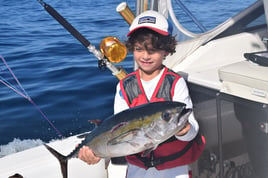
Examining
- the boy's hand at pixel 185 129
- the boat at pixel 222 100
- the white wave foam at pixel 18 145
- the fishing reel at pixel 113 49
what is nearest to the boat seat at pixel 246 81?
the boat at pixel 222 100

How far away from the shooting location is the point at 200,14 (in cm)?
379

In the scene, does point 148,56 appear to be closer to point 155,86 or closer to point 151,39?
point 151,39

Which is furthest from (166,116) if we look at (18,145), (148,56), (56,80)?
(56,80)

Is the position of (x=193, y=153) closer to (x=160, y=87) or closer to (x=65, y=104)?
(x=160, y=87)

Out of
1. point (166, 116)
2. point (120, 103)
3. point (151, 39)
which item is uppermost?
point (151, 39)

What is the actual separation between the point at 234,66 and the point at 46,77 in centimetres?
611

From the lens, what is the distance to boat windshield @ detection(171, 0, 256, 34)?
369 cm

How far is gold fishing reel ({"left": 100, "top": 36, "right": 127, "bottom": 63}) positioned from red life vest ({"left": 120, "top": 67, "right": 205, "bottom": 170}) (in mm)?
459

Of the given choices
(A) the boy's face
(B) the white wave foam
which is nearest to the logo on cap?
(A) the boy's face

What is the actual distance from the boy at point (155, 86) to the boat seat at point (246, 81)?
15.4 inches

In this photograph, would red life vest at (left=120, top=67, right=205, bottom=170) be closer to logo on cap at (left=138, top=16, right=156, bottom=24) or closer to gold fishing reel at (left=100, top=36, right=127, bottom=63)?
logo on cap at (left=138, top=16, right=156, bottom=24)

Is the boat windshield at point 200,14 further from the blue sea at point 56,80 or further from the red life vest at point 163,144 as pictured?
the red life vest at point 163,144

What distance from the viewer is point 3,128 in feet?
20.1

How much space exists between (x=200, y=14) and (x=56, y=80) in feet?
16.0
